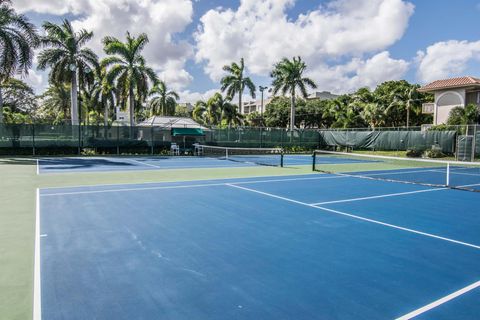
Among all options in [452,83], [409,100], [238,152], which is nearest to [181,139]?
[238,152]

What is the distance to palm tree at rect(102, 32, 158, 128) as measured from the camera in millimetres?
32469

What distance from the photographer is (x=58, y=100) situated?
62.3 meters

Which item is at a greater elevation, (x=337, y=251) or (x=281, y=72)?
(x=281, y=72)

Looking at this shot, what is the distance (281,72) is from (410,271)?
3799 centimetres

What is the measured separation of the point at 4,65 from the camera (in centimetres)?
2375

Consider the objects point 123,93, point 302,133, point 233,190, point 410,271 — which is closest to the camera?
point 410,271

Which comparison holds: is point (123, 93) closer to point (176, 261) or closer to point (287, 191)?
point (287, 191)

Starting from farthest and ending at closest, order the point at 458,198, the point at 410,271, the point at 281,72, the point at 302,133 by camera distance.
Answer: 1. the point at 281,72
2. the point at 302,133
3. the point at 458,198
4. the point at 410,271

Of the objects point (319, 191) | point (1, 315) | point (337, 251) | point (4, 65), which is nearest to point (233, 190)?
point (319, 191)

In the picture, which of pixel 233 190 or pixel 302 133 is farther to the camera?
pixel 302 133

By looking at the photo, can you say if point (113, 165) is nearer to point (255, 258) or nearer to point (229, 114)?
point (255, 258)

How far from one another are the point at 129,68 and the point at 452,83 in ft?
104

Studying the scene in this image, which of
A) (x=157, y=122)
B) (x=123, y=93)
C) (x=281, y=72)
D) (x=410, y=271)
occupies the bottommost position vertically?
(x=410, y=271)

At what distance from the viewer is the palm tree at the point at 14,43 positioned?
937 inches
